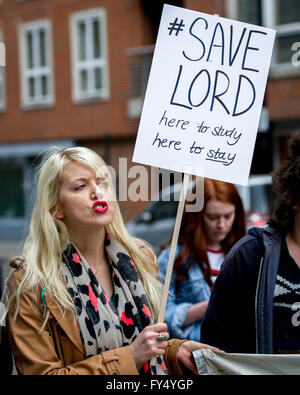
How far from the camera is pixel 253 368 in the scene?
182 centimetres

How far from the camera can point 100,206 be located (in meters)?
2.06

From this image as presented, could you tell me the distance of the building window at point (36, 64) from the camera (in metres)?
15.8

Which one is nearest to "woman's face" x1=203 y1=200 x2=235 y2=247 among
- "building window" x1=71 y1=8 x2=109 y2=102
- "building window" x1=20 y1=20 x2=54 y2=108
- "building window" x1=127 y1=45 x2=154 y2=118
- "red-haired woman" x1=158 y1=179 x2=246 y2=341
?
"red-haired woman" x1=158 y1=179 x2=246 y2=341

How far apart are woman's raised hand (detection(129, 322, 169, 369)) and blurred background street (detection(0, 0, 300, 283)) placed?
33.1 ft

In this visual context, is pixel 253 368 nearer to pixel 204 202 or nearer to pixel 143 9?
pixel 204 202

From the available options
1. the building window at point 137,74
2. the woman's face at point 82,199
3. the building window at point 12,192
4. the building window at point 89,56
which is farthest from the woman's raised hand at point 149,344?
the building window at point 12,192

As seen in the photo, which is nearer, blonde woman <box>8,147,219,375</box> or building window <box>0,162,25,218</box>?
blonde woman <box>8,147,219,375</box>

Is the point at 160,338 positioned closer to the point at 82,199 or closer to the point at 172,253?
the point at 172,253

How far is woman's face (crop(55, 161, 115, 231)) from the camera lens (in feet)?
6.73

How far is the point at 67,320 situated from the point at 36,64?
15.2 metres

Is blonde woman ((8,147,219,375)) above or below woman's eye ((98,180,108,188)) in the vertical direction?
below

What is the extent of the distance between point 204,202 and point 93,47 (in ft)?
42.9

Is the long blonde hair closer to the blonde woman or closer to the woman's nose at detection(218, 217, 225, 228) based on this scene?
the blonde woman

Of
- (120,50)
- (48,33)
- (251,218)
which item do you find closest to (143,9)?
(120,50)
